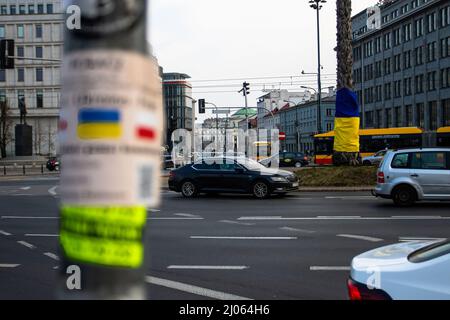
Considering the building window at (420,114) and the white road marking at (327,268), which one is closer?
the white road marking at (327,268)

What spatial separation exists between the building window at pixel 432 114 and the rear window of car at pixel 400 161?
60791 millimetres

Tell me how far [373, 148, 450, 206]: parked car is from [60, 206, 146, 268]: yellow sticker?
16757 mm

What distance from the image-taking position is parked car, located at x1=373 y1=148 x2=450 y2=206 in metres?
16.8

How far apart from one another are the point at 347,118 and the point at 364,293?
20.1 meters

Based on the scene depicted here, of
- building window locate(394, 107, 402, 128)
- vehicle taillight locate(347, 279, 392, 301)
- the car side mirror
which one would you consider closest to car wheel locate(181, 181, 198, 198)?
the car side mirror

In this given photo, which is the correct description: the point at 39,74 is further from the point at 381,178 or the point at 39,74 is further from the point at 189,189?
the point at 381,178

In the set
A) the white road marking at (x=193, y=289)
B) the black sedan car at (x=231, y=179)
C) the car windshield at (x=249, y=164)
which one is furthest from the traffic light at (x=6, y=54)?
the white road marking at (x=193, y=289)

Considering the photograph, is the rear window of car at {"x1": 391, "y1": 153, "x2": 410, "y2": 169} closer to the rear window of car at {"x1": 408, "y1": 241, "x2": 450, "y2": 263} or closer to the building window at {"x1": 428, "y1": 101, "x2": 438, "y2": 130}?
the rear window of car at {"x1": 408, "y1": 241, "x2": 450, "y2": 263}

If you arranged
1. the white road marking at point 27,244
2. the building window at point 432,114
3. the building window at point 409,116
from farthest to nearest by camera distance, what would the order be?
1. the building window at point 409,116
2. the building window at point 432,114
3. the white road marking at point 27,244

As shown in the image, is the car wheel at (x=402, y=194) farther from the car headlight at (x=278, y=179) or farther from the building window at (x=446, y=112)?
the building window at (x=446, y=112)

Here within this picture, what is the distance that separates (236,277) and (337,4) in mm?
18943

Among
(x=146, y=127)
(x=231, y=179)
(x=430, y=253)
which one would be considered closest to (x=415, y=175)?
(x=231, y=179)

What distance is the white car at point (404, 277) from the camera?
3.71m

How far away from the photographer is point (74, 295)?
4.32ft
